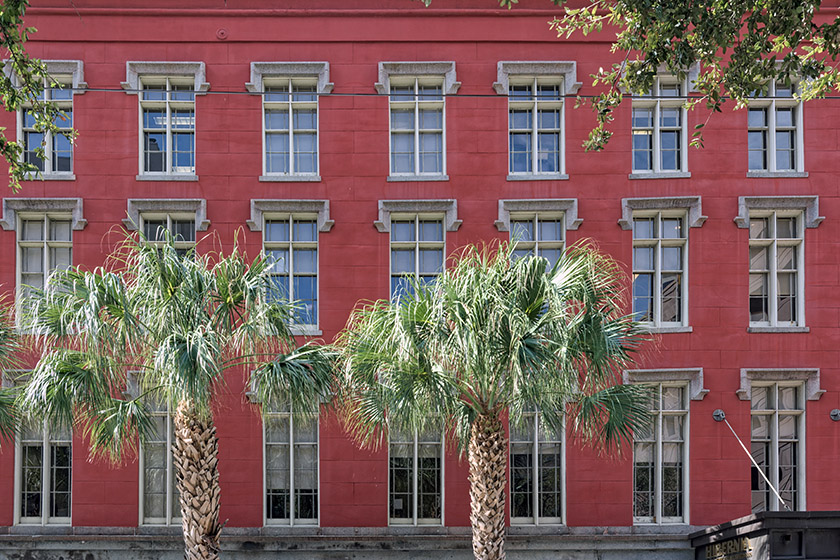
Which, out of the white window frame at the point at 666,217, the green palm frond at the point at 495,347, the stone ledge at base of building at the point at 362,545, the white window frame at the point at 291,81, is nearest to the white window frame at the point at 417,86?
the white window frame at the point at 291,81

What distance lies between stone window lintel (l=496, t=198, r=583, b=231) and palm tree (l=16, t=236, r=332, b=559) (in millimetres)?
5775

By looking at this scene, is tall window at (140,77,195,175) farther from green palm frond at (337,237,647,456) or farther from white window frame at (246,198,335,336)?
green palm frond at (337,237,647,456)

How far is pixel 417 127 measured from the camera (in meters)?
16.0

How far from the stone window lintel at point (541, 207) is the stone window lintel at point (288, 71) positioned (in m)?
4.32

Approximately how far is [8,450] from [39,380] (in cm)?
567

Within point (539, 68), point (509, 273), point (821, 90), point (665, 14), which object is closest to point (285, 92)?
point (539, 68)

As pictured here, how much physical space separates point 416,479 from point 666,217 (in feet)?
24.1

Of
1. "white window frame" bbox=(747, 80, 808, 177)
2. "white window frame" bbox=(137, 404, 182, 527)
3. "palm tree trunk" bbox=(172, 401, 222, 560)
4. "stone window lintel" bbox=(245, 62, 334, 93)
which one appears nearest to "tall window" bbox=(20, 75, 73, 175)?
"stone window lintel" bbox=(245, 62, 334, 93)

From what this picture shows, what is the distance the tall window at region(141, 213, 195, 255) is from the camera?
15781 mm

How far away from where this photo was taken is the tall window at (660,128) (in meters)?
16.1

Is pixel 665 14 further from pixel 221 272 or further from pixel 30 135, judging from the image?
pixel 30 135

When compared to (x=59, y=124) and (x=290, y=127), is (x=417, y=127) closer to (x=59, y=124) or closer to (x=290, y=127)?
(x=290, y=127)

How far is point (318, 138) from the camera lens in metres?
15.9

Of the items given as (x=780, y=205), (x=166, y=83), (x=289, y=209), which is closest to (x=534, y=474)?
(x=289, y=209)
